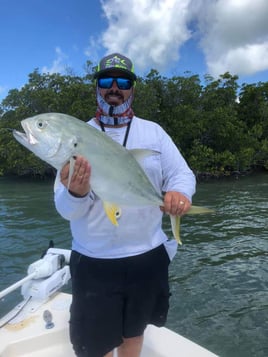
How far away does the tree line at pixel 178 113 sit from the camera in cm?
2766

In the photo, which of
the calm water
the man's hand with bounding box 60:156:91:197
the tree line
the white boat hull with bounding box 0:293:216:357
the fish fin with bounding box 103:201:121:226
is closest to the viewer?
the man's hand with bounding box 60:156:91:197

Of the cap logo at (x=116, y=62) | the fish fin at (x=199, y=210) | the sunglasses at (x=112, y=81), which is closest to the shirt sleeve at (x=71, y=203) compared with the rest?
the fish fin at (x=199, y=210)

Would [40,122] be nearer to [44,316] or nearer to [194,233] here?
[44,316]

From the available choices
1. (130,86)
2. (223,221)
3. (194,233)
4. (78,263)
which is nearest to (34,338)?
(78,263)

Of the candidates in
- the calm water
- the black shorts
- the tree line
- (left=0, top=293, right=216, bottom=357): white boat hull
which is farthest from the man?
the tree line

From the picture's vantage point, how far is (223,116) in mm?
28438

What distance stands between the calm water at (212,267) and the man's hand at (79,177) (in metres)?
3.71

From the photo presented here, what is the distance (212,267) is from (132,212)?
5933 mm

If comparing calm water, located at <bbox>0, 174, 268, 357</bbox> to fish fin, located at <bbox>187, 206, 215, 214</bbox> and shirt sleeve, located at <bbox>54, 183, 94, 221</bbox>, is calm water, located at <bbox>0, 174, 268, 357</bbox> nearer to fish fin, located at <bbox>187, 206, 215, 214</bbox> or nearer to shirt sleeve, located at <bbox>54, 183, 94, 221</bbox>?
fish fin, located at <bbox>187, 206, 215, 214</bbox>

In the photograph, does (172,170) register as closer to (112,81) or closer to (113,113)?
Result: (113,113)

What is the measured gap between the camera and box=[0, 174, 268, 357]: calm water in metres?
5.06

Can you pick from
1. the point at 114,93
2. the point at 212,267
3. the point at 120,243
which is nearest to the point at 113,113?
the point at 114,93

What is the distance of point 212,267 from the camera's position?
7555 millimetres

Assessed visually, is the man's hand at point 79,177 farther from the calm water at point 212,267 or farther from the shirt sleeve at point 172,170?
the calm water at point 212,267
